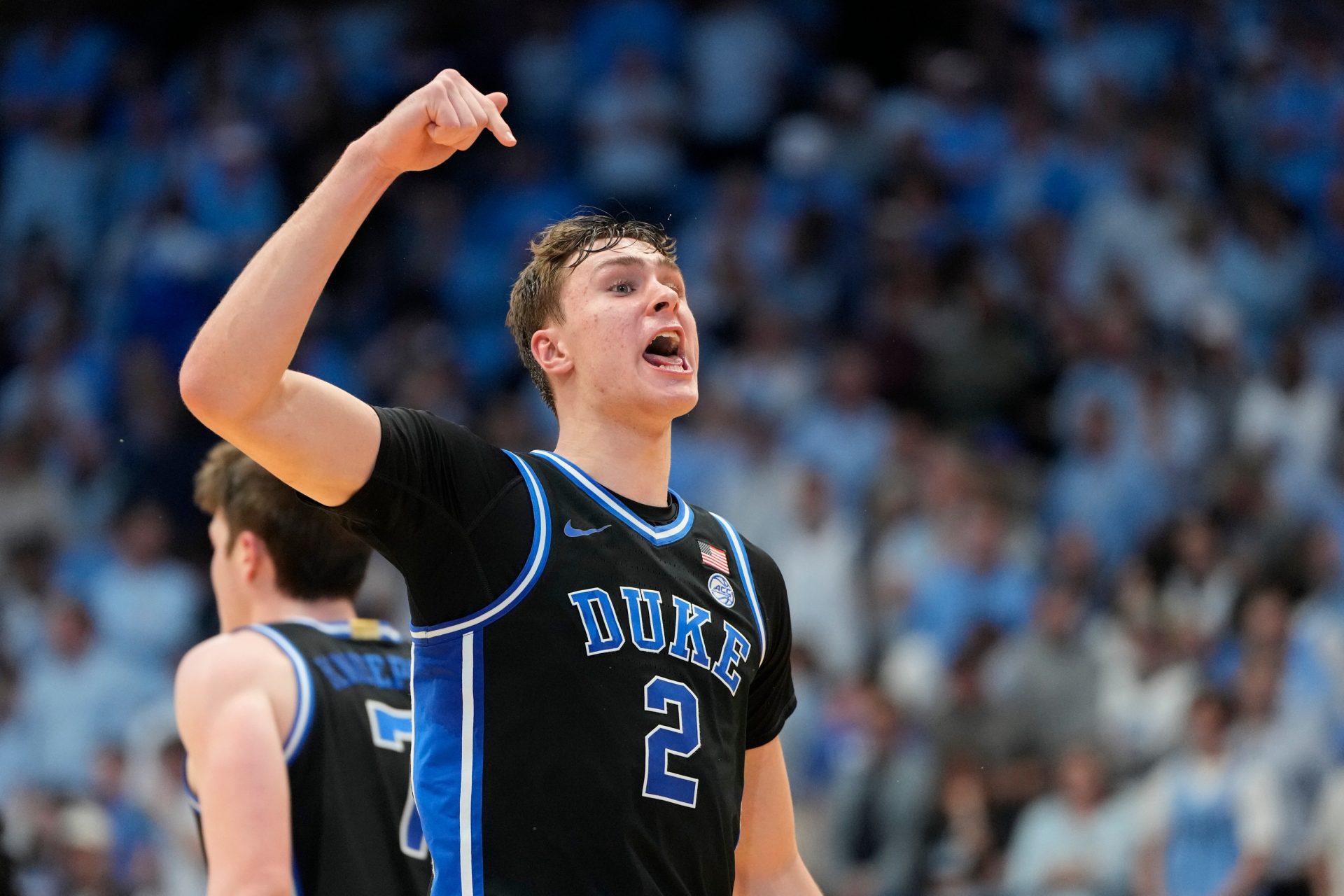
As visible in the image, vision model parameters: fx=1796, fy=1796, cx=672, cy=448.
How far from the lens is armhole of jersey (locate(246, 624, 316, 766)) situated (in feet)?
15.2

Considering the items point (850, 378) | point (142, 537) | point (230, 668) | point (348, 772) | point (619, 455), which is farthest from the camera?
point (850, 378)

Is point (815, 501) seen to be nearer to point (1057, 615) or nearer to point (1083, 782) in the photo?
point (1057, 615)

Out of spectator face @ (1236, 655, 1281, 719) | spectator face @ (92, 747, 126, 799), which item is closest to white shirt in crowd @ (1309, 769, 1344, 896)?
spectator face @ (1236, 655, 1281, 719)

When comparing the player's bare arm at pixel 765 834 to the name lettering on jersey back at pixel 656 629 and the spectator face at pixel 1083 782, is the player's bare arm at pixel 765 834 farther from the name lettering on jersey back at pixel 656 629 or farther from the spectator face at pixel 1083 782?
the spectator face at pixel 1083 782

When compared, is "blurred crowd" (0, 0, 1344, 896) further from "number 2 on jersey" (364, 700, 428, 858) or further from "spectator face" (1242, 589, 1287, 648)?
"number 2 on jersey" (364, 700, 428, 858)

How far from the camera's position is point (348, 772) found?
4.74m

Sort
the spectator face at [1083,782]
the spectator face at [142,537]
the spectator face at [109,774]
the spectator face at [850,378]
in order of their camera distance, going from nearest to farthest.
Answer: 1. the spectator face at [1083,782]
2. the spectator face at [109,774]
3. the spectator face at [142,537]
4. the spectator face at [850,378]

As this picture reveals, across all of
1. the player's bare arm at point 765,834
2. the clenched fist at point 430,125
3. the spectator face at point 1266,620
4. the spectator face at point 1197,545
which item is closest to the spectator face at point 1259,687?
the spectator face at point 1266,620

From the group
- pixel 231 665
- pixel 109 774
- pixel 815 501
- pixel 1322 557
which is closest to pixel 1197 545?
pixel 1322 557

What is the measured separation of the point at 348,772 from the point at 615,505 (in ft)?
3.80

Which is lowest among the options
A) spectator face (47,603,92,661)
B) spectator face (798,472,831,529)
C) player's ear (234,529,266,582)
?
player's ear (234,529,266,582)

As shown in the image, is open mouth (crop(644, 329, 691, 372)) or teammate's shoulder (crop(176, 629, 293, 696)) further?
teammate's shoulder (crop(176, 629, 293, 696))

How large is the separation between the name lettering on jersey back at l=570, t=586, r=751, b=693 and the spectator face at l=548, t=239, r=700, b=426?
0.48 metres

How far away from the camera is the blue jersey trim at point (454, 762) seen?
3.82 meters
